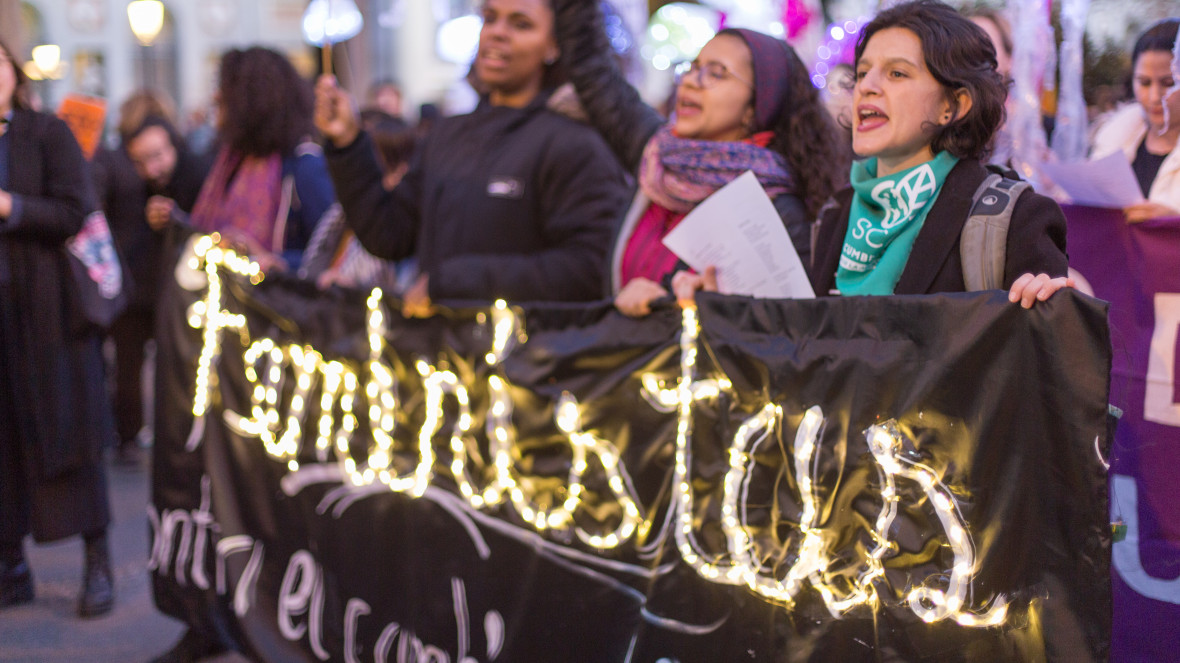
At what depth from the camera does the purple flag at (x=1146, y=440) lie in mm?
2176

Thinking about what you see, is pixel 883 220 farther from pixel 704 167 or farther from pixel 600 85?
pixel 600 85

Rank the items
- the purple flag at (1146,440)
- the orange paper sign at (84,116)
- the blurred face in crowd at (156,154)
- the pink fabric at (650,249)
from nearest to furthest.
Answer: the purple flag at (1146,440) → the pink fabric at (650,249) → the orange paper sign at (84,116) → the blurred face in crowd at (156,154)

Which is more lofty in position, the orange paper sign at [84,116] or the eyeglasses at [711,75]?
the eyeglasses at [711,75]

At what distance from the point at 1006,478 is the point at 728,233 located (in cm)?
81

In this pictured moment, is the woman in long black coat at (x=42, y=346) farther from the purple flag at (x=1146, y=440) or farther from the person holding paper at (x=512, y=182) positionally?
the purple flag at (x=1146, y=440)

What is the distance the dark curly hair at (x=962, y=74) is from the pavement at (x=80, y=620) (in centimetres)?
273

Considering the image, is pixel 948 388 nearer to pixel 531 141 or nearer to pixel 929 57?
pixel 929 57

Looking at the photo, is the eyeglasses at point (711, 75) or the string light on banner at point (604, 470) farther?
the eyeglasses at point (711, 75)

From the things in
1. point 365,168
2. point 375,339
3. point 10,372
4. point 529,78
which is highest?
point 529,78

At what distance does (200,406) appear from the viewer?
3.11 metres

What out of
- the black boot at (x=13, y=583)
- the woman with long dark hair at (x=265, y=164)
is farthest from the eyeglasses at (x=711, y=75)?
the black boot at (x=13, y=583)

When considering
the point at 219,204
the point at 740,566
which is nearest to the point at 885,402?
the point at 740,566

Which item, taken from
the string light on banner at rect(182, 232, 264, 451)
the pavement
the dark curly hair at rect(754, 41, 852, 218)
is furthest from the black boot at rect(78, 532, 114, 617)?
the dark curly hair at rect(754, 41, 852, 218)

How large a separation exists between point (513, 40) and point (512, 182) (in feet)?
1.43
